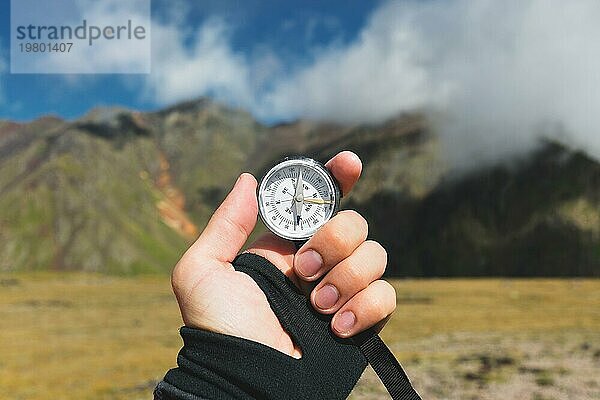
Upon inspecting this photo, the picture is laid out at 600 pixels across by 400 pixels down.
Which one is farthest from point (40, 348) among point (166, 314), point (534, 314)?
point (534, 314)

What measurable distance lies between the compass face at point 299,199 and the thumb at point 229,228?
17 cm

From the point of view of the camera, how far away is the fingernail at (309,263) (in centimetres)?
351

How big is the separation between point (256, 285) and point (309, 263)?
39 centimetres

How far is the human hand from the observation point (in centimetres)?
348

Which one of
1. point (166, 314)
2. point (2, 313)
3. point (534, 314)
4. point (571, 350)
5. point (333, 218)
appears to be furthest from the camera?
point (2, 313)

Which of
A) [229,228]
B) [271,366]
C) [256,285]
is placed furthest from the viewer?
[256,285]

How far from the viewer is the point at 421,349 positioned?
107 ft

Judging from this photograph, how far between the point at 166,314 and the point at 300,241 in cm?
6303

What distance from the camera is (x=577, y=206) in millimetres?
195625

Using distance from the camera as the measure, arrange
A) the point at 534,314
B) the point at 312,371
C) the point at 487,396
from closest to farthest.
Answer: the point at 312,371
the point at 487,396
the point at 534,314

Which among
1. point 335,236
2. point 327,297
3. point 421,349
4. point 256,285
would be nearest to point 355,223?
point 335,236

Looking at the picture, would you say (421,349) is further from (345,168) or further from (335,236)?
(335,236)

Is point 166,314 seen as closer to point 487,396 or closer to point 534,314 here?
point 534,314

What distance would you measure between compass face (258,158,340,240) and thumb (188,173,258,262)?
6.7 inches
